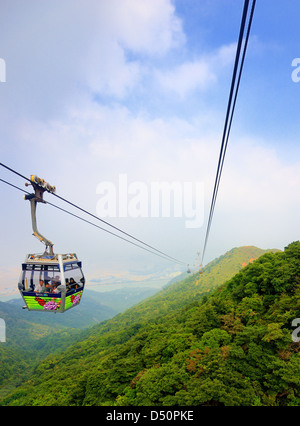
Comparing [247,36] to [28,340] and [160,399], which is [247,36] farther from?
[28,340]

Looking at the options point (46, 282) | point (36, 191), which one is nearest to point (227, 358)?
point (46, 282)

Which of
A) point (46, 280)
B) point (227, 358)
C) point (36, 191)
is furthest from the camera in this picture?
point (227, 358)

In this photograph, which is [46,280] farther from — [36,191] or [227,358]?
[227,358]

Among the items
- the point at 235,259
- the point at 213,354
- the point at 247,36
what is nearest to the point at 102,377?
the point at 213,354

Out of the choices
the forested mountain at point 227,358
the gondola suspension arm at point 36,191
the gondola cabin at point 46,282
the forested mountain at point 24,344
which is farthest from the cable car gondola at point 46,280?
the forested mountain at point 24,344

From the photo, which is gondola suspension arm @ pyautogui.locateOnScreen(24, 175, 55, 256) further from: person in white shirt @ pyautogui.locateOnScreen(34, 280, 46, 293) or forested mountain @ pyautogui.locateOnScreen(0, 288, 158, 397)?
forested mountain @ pyautogui.locateOnScreen(0, 288, 158, 397)

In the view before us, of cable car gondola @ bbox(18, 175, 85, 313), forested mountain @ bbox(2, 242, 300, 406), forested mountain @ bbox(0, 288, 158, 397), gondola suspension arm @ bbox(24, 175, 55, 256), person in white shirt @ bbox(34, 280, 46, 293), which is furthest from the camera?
forested mountain @ bbox(0, 288, 158, 397)

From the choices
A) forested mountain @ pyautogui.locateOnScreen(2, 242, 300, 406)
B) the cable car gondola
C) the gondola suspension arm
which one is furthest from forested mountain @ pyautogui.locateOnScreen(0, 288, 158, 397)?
the gondola suspension arm

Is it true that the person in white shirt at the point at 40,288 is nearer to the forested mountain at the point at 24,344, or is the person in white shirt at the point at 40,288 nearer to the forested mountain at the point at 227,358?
the forested mountain at the point at 227,358
